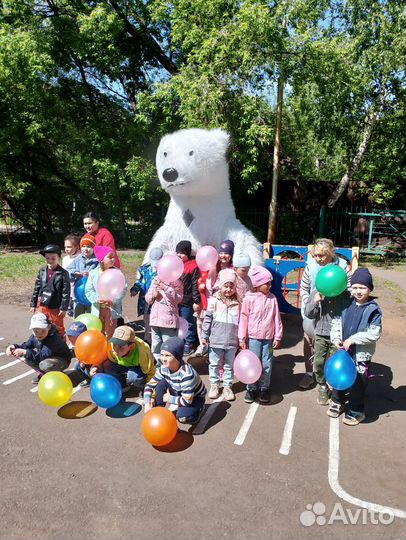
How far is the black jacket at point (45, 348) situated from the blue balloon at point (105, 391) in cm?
91

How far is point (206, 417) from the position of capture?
4035 mm

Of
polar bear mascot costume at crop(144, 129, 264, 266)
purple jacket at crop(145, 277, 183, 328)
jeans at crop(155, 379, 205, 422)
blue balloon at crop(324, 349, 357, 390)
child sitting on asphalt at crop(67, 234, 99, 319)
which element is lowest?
jeans at crop(155, 379, 205, 422)

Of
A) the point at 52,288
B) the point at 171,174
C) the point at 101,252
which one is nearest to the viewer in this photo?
the point at 52,288

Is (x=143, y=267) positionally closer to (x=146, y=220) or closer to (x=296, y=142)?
(x=146, y=220)

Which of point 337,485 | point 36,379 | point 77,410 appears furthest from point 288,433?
point 36,379

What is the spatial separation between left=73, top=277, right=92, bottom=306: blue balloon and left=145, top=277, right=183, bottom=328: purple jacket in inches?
43.3

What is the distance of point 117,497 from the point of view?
2.94 meters

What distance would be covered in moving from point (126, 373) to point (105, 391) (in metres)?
0.56

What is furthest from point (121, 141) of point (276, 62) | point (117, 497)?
point (117, 497)

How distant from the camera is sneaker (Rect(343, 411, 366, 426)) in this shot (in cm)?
392

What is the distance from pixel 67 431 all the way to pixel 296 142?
19436 millimetres

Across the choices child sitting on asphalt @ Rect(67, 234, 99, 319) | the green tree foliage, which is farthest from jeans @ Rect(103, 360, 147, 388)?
the green tree foliage

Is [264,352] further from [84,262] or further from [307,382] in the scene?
[84,262]

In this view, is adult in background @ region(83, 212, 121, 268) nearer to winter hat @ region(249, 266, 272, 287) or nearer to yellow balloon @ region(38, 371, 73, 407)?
yellow balloon @ region(38, 371, 73, 407)
